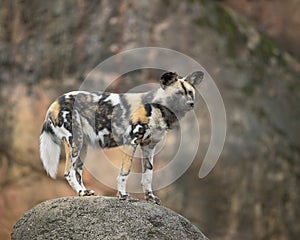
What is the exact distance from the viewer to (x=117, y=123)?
7.34 m

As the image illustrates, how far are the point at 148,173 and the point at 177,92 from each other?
3.19ft

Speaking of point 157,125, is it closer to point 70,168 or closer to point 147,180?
point 147,180

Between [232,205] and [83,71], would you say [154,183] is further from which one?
[83,71]

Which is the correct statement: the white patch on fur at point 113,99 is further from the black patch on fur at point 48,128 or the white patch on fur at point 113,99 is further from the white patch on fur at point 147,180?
the white patch on fur at point 147,180

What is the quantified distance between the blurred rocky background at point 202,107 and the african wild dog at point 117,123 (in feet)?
13.8

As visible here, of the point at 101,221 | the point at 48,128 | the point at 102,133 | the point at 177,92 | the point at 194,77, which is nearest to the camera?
the point at 101,221

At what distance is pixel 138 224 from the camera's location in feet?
22.2

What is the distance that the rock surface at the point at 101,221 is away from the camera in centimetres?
671

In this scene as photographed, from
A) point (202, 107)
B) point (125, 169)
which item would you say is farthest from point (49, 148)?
point (202, 107)

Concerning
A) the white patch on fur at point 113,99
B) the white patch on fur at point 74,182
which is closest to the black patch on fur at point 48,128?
the white patch on fur at point 74,182

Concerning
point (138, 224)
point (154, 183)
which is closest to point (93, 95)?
point (138, 224)

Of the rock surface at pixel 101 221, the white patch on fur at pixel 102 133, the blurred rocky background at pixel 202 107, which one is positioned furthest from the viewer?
the blurred rocky background at pixel 202 107

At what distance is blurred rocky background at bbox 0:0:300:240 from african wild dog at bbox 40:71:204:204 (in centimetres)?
420

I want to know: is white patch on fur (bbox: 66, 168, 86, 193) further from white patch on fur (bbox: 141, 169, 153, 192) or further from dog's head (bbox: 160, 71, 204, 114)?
dog's head (bbox: 160, 71, 204, 114)
